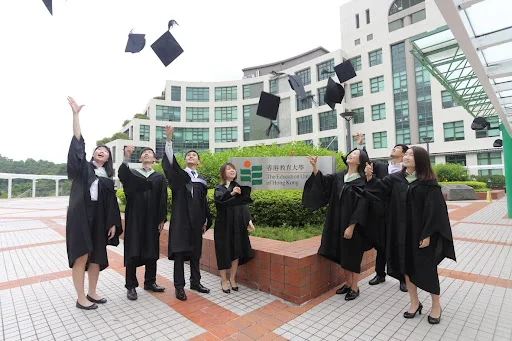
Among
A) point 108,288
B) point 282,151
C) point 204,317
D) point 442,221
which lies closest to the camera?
point 442,221

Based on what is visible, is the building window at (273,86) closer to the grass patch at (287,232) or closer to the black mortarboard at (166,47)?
the black mortarboard at (166,47)

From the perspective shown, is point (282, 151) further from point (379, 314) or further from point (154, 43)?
point (379, 314)

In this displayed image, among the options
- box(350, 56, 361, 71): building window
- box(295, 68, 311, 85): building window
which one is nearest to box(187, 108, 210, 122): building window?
box(295, 68, 311, 85): building window

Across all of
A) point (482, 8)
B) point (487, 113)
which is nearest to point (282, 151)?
point (482, 8)

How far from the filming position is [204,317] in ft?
10.5

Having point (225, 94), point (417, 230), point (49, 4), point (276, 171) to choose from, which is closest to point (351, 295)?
point (417, 230)

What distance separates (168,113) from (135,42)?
1530 inches

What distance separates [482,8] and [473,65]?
121 centimetres

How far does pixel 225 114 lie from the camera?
43.5 m

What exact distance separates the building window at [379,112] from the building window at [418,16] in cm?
879

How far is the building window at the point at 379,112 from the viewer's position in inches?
1238

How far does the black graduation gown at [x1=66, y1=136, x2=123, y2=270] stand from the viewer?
3.32 metres

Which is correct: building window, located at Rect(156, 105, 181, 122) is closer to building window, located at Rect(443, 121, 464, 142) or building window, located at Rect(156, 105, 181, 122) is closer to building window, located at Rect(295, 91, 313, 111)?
building window, located at Rect(295, 91, 313, 111)

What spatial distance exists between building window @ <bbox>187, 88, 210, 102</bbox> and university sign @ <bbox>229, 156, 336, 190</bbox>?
40026 mm
